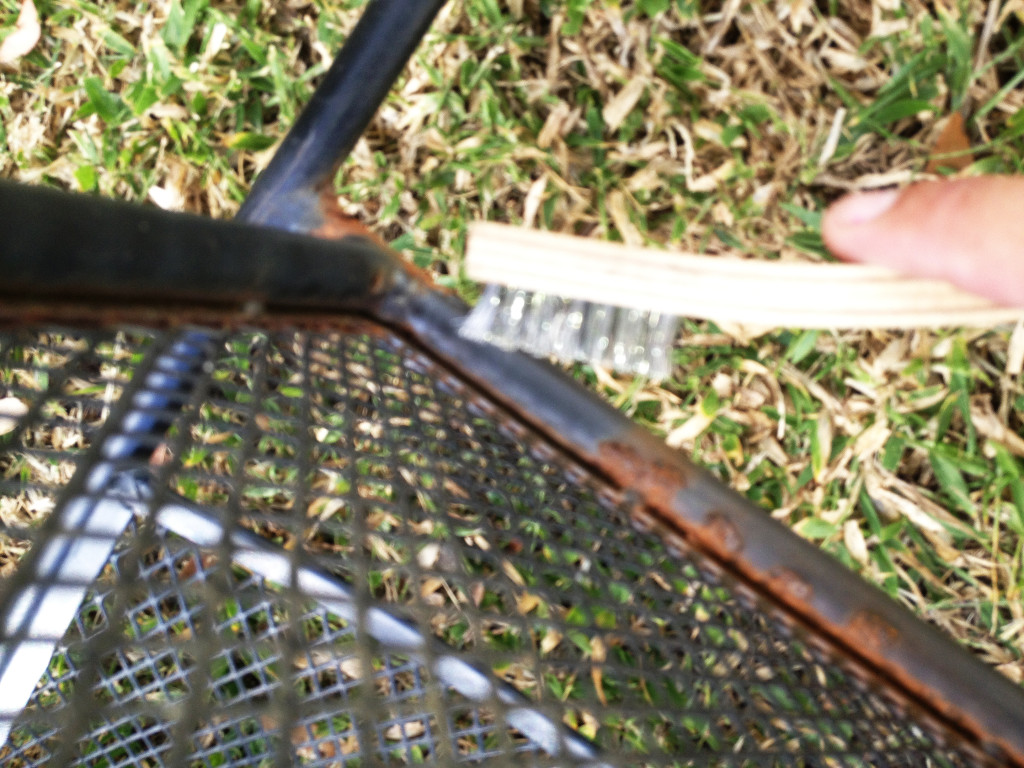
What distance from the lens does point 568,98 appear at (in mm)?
1210

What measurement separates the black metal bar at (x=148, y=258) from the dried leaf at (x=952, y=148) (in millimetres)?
885

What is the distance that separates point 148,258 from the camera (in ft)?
1.34

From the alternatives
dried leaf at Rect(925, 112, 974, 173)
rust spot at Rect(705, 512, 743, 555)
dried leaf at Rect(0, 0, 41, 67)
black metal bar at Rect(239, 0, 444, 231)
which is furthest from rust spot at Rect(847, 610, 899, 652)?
dried leaf at Rect(0, 0, 41, 67)

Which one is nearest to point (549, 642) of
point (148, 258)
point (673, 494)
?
point (673, 494)

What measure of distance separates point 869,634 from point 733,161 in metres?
0.71

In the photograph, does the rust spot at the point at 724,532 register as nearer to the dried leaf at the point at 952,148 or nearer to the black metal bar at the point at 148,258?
the black metal bar at the point at 148,258

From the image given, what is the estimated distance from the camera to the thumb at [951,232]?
1.53 ft

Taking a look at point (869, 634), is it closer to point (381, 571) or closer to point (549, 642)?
point (381, 571)

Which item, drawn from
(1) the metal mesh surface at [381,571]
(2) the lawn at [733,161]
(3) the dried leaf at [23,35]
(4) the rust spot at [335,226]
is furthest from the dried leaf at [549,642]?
(3) the dried leaf at [23,35]

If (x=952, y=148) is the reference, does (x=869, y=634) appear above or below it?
below

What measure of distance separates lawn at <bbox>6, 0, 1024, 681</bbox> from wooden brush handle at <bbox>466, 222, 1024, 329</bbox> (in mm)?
625

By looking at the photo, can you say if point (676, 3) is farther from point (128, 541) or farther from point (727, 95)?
point (128, 541)

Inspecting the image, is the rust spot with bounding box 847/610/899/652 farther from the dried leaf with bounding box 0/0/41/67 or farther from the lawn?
the dried leaf with bounding box 0/0/41/67

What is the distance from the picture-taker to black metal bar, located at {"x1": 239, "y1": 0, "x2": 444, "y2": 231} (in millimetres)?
755
